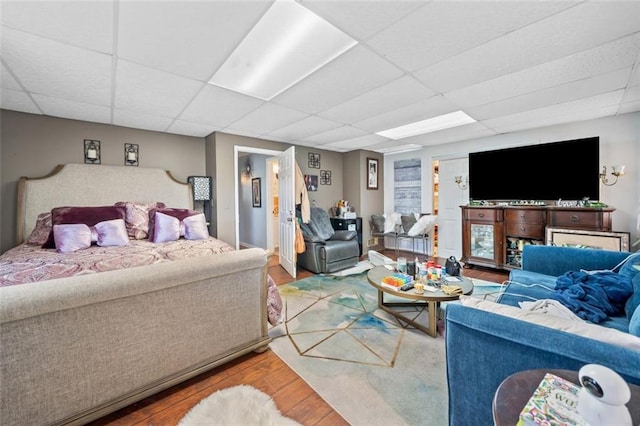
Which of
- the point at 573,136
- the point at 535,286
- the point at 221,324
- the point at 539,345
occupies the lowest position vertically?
the point at 221,324

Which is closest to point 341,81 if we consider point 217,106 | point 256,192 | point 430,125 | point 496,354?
point 217,106

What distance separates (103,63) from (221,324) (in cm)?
221

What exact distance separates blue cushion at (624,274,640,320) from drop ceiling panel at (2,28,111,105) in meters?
3.84

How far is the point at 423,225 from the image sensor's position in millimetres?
5031

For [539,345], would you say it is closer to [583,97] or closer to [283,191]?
[583,97]

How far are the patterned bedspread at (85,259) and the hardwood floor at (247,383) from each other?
38.1 inches

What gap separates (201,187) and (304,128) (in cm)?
194

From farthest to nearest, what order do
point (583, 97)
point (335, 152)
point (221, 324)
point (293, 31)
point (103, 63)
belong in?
point (335, 152) → point (583, 97) → point (103, 63) → point (221, 324) → point (293, 31)

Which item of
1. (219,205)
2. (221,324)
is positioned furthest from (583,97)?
(219,205)

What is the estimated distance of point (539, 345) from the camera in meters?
0.97

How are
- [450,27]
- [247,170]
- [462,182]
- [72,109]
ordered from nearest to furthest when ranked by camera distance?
[450,27] → [72,109] → [462,182] → [247,170]

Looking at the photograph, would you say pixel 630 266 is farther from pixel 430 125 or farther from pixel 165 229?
pixel 165 229

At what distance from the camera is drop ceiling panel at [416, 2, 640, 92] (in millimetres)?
1494

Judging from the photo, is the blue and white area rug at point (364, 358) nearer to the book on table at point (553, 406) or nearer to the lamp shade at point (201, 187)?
the book on table at point (553, 406)
